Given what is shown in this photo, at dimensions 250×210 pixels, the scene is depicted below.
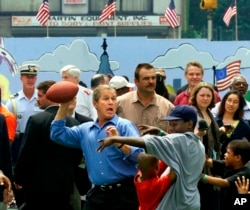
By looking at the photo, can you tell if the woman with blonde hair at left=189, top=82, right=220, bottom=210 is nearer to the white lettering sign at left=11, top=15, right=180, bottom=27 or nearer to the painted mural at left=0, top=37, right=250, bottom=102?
the painted mural at left=0, top=37, right=250, bottom=102

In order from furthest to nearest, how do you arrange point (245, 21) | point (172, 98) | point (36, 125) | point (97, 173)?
Result: point (245, 21) < point (172, 98) < point (36, 125) < point (97, 173)

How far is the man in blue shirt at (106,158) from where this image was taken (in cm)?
1122

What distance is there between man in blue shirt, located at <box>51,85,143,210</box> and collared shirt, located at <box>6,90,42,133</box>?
4.32 meters

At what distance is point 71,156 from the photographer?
12.4 metres

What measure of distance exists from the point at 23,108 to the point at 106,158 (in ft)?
16.1

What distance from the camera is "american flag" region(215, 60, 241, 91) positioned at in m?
26.7

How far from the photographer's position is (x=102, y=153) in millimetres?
11266

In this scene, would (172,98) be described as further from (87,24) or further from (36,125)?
(87,24)

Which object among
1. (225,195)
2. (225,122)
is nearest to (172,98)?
(225,122)

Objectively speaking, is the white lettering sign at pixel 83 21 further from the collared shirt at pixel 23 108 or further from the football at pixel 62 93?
the football at pixel 62 93

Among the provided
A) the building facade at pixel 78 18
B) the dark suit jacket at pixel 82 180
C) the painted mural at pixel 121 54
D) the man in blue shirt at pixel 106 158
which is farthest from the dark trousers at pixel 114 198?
the building facade at pixel 78 18

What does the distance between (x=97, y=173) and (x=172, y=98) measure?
5583 mm

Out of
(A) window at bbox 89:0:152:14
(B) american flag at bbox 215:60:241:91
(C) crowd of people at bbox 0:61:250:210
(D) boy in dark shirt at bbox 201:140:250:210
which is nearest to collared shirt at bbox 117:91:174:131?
(C) crowd of people at bbox 0:61:250:210

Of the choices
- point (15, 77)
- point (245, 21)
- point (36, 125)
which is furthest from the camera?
point (245, 21)
